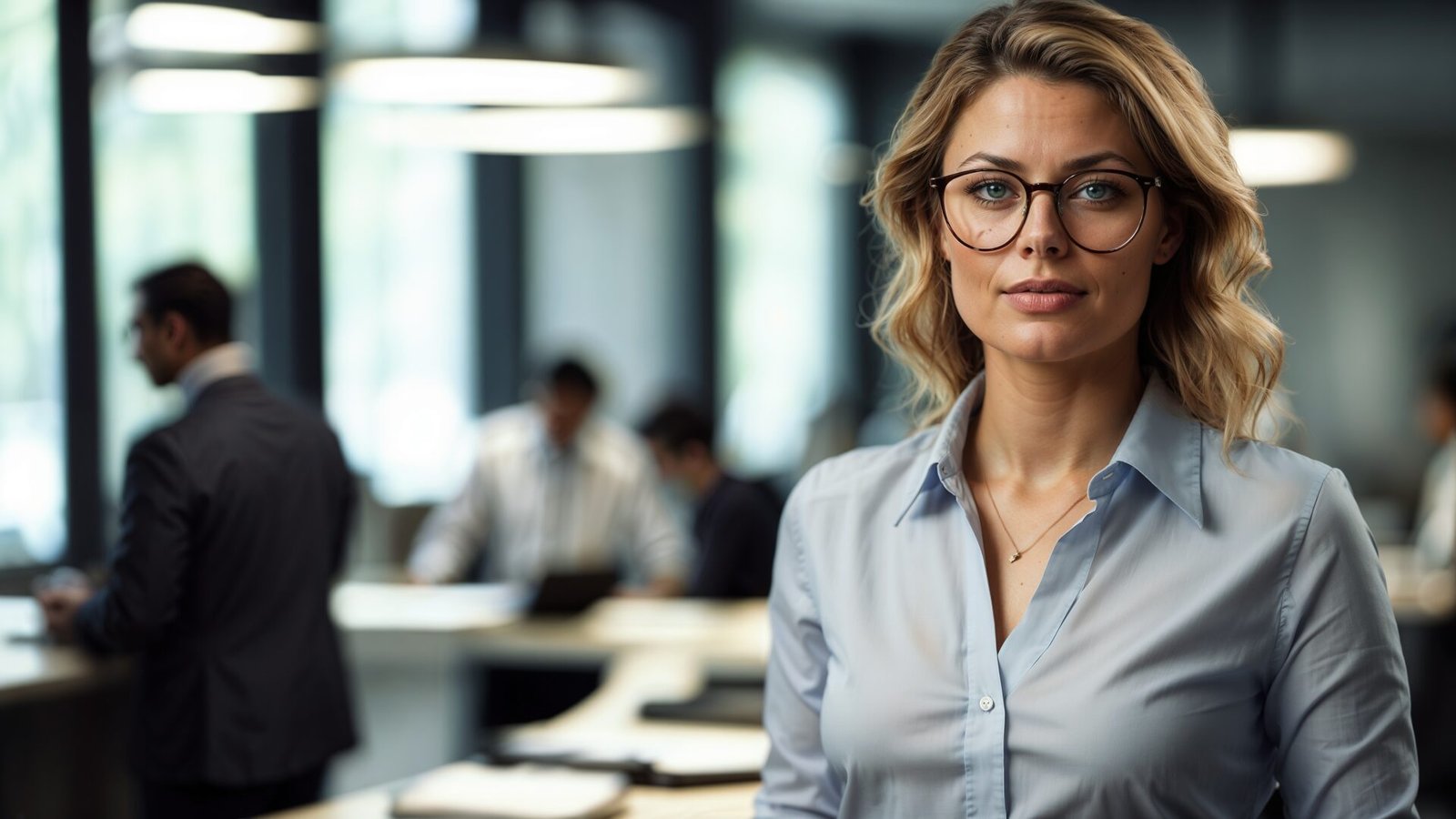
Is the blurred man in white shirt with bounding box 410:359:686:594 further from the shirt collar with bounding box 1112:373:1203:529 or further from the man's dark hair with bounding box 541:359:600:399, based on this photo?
the shirt collar with bounding box 1112:373:1203:529

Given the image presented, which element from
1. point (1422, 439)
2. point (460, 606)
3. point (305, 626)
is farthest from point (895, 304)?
point (1422, 439)

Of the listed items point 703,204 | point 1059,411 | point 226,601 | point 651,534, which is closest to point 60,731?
point 226,601

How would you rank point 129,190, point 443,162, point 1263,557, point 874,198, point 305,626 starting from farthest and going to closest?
point 443,162, point 129,190, point 305,626, point 874,198, point 1263,557

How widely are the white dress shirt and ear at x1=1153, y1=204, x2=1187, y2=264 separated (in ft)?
15.3

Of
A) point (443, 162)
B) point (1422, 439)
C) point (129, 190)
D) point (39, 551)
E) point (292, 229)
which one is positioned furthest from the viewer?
point (1422, 439)

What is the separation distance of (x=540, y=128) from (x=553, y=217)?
2.93 meters

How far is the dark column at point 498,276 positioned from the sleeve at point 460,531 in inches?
86.5

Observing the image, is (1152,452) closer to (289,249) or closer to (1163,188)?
(1163,188)

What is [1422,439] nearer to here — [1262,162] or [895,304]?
[1262,162]

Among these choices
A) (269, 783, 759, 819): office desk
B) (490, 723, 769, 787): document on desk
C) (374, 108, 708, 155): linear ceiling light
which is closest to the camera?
(269, 783, 759, 819): office desk

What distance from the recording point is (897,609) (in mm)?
1737

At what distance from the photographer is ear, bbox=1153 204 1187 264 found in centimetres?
170

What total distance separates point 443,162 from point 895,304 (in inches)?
256

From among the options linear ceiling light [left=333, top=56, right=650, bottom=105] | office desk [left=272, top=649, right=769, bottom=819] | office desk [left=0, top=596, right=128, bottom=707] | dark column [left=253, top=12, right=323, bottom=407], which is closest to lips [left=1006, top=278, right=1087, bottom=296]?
office desk [left=272, top=649, right=769, bottom=819]
